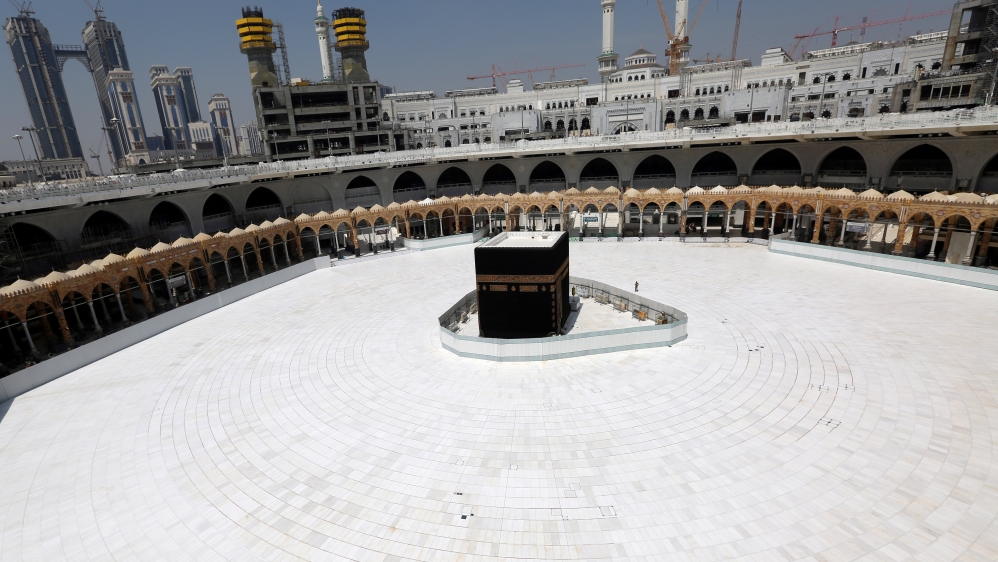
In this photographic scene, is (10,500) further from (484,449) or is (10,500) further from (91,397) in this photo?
(484,449)

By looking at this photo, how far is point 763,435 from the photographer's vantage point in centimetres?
1148

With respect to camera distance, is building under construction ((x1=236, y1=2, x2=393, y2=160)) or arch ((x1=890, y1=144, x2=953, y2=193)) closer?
arch ((x1=890, y1=144, x2=953, y2=193))

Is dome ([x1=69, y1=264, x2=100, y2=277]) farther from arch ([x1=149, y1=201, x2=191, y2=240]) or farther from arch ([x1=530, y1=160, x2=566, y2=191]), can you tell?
arch ([x1=530, y1=160, x2=566, y2=191])

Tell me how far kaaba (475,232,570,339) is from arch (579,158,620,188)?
27.6m

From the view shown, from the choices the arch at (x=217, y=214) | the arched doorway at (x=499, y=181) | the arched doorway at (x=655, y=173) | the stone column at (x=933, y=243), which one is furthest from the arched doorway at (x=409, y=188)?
the stone column at (x=933, y=243)

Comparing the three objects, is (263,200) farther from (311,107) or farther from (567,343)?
(567,343)

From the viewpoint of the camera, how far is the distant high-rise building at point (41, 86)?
175 meters

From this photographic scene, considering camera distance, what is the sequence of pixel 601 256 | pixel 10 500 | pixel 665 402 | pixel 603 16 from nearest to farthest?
pixel 10 500 → pixel 665 402 → pixel 601 256 → pixel 603 16

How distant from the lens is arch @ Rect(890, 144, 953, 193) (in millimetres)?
30328

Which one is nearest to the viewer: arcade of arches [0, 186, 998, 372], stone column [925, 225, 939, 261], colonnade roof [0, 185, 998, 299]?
arcade of arches [0, 186, 998, 372]

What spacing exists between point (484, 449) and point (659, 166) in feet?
122

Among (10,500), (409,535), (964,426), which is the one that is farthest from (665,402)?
(10,500)

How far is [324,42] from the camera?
9294 centimetres

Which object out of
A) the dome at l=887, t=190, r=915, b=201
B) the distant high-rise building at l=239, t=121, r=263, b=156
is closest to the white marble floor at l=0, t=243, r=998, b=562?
the dome at l=887, t=190, r=915, b=201
